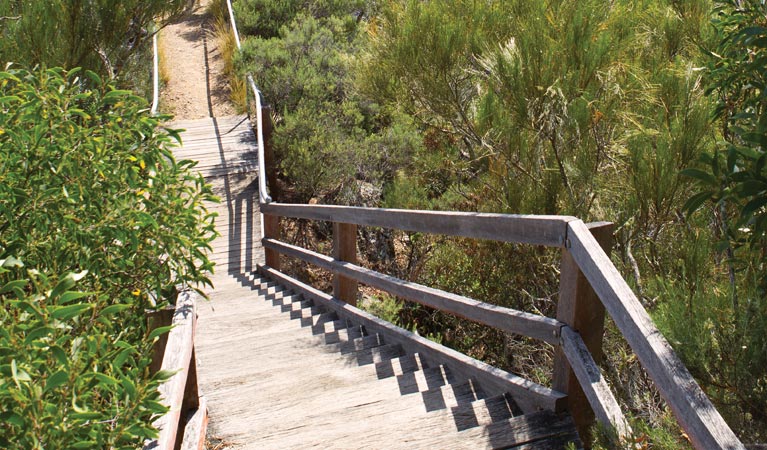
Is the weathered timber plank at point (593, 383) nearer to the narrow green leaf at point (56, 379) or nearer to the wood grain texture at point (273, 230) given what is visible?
the narrow green leaf at point (56, 379)

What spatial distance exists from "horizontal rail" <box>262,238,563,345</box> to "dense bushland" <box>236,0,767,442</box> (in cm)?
46

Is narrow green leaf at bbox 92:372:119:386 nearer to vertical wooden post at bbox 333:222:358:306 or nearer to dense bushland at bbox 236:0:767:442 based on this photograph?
dense bushland at bbox 236:0:767:442

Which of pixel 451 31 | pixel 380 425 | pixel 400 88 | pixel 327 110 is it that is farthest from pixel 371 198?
pixel 380 425

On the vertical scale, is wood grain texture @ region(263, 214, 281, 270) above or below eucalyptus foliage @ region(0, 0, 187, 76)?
below

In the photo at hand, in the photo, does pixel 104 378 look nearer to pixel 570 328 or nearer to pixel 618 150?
pixel 570 328

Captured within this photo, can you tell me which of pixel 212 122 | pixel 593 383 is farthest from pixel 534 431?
pixel 212 122

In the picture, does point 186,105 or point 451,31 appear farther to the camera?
point 186,105

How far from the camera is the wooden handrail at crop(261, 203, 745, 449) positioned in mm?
1400

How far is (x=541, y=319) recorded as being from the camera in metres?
2.59

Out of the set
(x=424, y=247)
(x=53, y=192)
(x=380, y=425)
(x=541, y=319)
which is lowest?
(x=424, y=247)

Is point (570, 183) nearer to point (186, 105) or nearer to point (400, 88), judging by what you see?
point (400, 88)

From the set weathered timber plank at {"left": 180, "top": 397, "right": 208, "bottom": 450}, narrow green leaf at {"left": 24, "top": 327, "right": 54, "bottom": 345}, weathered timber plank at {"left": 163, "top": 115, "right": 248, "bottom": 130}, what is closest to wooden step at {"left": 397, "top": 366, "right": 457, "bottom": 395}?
weathered timber plank at {"left": 180, "top": 397, "right": 208, "bottom": 450}

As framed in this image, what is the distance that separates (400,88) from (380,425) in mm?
3859

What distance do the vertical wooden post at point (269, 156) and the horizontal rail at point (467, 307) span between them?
5.78 metres
